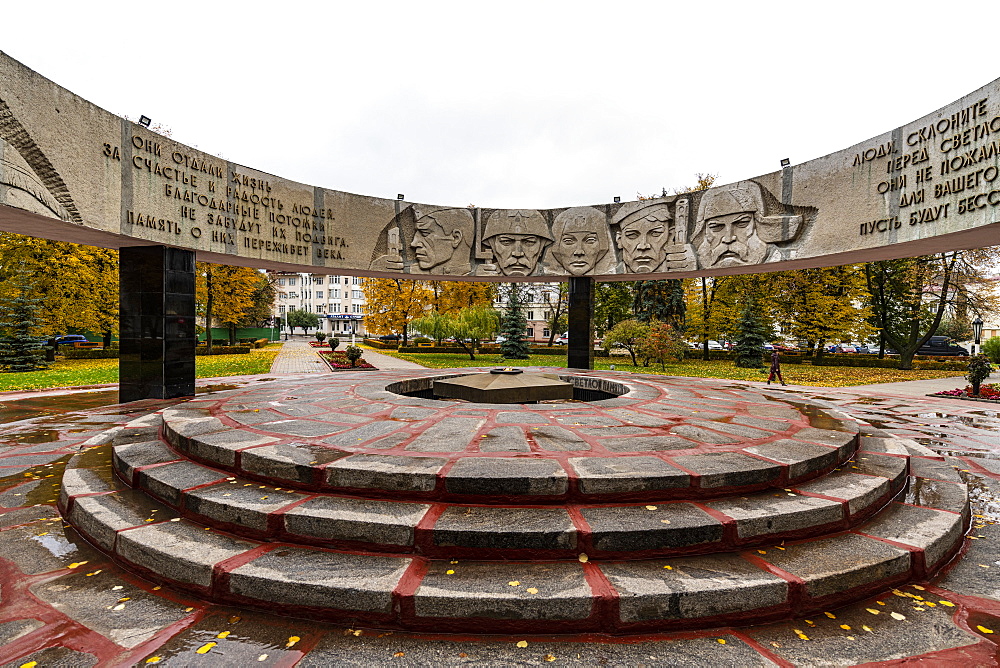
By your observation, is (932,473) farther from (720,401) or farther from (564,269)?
(564,269)

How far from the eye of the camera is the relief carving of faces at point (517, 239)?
14.6 meters

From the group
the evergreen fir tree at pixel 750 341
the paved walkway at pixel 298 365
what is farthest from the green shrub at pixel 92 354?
the evergreen fir tree at pixel 750 341

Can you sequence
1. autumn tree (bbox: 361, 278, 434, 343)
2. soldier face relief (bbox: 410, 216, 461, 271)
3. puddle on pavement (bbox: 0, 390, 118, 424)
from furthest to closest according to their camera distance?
1. autumn tree (bbox: 361, 278, 434, 343)
2. soldier face relief (bbox: 410, 216, 461, 271)
3. puddle on pavement (bbox: 0, 390, 118, 424)

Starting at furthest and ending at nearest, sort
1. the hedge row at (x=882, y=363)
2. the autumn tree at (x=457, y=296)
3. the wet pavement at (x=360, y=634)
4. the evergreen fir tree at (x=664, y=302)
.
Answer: the autumn tree at (x=457, y=296) < the evergreen fir tree at (x=664, y=302) < the hedge row at (x=882, y=363) < the wet pavement at (x=360, y=634)

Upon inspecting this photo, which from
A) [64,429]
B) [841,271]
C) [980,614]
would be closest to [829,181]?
[980,614]

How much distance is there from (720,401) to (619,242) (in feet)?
25.4

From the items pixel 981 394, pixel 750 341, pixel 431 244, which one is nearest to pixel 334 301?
pixel 431 244

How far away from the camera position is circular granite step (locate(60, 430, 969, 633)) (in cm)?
247

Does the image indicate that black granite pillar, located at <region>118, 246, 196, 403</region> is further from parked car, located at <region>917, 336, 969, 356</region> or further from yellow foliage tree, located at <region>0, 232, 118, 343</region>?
parked car, located at <region>917, 336, 969, 356</region>

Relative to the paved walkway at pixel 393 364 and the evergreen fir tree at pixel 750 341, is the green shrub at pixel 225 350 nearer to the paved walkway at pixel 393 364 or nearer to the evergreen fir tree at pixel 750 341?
the paved walkway at pixel 393 364

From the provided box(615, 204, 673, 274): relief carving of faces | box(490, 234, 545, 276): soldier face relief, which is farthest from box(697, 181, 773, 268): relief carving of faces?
box(490, 234, 545, 276): soldier face relief

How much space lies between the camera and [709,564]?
2.88 meters

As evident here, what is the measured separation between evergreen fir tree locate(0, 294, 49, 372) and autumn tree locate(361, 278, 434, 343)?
17.2 meters

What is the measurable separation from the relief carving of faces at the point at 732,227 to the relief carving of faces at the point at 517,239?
4888 mm
